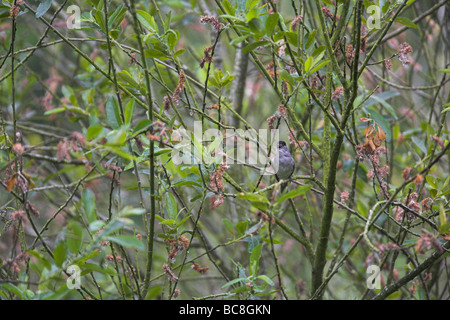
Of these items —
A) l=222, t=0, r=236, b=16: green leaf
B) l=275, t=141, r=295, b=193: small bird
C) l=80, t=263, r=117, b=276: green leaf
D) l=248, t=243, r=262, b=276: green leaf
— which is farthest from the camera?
l=275, t=141, r=295, b=193: small bird

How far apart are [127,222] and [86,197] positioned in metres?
0.35

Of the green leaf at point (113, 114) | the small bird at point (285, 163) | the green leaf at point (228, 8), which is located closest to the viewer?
the green leaf at point (113, 114)

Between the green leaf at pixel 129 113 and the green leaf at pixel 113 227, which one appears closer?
the green leaf at pixel 113 227

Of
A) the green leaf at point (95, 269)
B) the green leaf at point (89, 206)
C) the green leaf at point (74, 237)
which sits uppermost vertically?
the green leaf at point (89, 206)

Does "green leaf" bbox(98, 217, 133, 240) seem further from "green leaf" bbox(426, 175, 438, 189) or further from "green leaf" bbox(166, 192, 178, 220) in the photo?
"green leaf" bbox(426, 175, 438, 189)

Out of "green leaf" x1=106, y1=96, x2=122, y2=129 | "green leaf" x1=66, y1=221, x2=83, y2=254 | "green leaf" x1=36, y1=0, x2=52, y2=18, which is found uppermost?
"green leaf" x1=36, y1=0, x2=52, y2=18

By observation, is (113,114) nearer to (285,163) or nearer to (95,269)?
(95,269)

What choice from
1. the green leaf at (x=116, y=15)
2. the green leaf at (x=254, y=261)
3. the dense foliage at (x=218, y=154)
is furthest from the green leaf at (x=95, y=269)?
the green leaf at (x=116, y=15)

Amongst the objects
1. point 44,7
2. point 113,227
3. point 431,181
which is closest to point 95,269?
point 113,227

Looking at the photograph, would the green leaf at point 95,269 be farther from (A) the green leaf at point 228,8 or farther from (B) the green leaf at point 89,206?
(A) the green leaf at point 228,8

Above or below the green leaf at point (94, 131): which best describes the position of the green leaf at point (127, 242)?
below

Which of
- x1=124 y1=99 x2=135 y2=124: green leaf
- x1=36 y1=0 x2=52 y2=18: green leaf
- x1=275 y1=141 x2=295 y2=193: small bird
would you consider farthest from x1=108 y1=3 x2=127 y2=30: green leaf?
x1=275 y1=141 x2=295 y2=193: small bird
